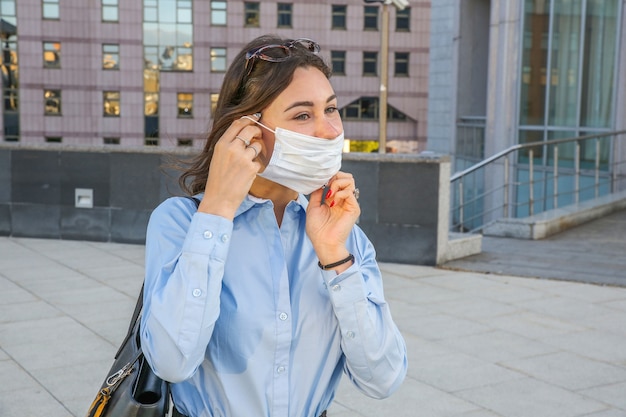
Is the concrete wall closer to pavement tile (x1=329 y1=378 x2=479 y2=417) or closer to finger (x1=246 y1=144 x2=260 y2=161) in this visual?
pavement tile (x1=329 y1=378 x2=479 y2=417)

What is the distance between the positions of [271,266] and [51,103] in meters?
65.8

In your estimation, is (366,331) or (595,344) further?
(595,344)

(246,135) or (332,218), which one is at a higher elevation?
(246,135)

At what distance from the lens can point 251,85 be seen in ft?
7.34

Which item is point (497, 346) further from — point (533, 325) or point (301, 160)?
point (301, 160)

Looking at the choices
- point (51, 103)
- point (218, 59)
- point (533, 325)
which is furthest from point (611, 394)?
point (51, 103)

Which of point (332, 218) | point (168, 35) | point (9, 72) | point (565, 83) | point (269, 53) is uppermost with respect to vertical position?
point (168, 35)

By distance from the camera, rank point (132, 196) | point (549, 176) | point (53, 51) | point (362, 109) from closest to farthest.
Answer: point (132, 196), point (549, 176), point (53, 51), point (362, 109)

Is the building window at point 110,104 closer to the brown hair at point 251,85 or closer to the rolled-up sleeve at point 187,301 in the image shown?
the brown hair at point 251,85

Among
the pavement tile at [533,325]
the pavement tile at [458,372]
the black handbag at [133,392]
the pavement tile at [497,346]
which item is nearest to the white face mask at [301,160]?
the black handbag at [133,392]

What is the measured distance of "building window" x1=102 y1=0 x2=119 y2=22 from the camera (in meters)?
63.5

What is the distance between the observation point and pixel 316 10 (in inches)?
2591

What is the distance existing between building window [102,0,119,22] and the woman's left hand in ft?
212

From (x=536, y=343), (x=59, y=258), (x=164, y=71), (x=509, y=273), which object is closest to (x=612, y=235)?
(x=509, y=273)
